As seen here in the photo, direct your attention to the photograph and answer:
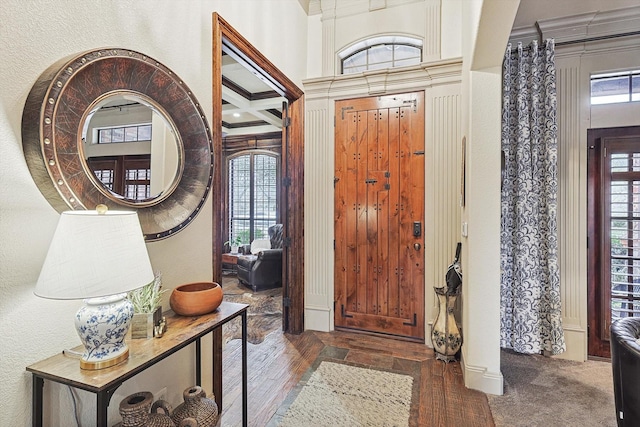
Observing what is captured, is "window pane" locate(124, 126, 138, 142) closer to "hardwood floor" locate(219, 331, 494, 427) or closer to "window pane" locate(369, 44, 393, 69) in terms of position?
"hardwood floor" locate(219, 331, 494, 427)

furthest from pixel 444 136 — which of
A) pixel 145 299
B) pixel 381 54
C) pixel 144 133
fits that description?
pixel 145 299

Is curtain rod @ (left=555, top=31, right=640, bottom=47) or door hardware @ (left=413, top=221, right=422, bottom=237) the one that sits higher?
curtain rod @ (left=555, top=31, right=640, bottom=47)

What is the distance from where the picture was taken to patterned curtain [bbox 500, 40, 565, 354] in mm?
2789

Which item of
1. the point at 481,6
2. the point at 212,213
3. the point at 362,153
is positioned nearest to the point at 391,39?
the point at 362,153

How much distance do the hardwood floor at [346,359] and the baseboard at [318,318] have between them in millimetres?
72

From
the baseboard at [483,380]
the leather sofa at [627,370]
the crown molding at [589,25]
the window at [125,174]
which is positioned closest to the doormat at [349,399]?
the baseboard at [483,380]

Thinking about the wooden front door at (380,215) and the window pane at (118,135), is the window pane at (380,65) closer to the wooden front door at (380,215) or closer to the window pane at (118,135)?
the wooden front door at (380,215)

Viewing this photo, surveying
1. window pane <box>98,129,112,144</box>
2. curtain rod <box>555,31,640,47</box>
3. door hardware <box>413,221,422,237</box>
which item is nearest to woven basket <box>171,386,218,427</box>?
window pane <box>98,129,112,144</box>

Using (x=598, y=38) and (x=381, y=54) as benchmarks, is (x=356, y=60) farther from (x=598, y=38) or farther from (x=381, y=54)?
(x=598, y=38)

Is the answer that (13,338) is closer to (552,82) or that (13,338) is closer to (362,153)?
(362,153)

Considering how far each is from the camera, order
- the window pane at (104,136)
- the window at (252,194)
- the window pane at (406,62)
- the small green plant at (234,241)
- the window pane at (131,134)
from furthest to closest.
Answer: the small green plant at (234,241) < the window at (252,194) < the window pane at (406,62) < the window pane at (131,134) < the window pane at (104,136)

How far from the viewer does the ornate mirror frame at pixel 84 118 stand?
46.8 inches

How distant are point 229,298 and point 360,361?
2592mm

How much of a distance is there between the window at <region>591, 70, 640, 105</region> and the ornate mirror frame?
3.35 m
